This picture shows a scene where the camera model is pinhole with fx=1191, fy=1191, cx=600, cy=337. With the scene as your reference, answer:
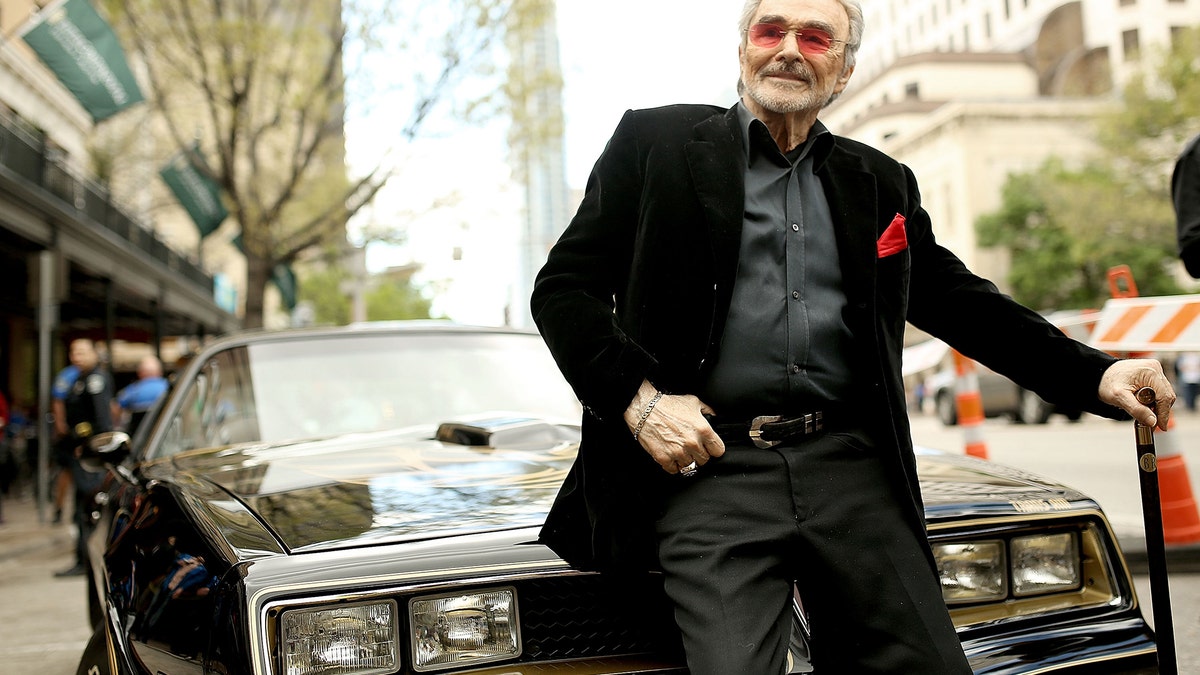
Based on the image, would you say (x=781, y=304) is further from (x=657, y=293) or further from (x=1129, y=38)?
(x=1129, y=38)

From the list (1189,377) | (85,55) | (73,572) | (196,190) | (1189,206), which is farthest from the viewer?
(1189,377)

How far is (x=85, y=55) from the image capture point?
14.2 meters

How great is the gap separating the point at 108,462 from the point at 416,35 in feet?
52.0

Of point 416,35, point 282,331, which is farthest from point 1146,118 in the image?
point 282,331

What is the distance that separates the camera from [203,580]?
7.16 ft

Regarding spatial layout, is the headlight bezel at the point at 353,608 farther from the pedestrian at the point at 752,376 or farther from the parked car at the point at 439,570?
the pedestrian at the point at 752,376

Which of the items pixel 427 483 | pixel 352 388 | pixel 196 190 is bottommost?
pixel 427 483

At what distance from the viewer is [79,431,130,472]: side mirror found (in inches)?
153

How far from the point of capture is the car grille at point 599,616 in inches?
82.9

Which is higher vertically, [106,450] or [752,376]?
[752,376]

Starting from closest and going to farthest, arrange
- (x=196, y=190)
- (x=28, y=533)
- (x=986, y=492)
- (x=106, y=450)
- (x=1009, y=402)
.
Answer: (x=986, y=492) → (x=106, y=450) → (x=28, y=533) → (x=196, y=190) → (x=1009, y=402)

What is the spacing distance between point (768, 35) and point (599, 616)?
108 centimetres

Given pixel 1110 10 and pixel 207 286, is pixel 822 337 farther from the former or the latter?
pixel 1110 10

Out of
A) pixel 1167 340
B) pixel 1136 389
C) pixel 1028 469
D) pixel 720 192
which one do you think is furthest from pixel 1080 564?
pixel 1028 469
